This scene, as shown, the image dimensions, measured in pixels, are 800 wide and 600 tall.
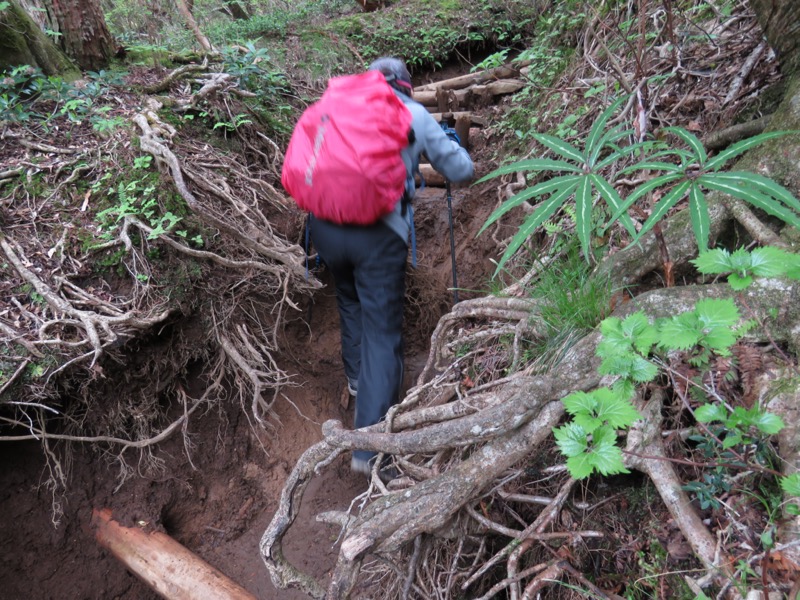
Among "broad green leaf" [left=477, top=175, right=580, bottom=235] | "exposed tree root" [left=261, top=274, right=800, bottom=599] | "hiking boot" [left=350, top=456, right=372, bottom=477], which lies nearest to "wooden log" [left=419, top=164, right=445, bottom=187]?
"hiking boot" [left=350, top=456, right=372, bottom=477]

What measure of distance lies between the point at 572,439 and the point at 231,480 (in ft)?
10.2

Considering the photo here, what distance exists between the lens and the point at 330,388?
12.5 ft

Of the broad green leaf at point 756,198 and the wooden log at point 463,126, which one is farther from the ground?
the broad green leaf at point 756,198

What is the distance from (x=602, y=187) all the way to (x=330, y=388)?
292 cm

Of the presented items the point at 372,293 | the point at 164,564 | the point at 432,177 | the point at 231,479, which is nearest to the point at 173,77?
the point at 432,177

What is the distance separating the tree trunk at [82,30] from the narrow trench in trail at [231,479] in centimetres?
303

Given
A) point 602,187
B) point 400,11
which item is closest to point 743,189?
point 602,187

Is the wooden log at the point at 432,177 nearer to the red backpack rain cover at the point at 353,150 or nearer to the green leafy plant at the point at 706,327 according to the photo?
the red backpack rain cover at the point at 353,150

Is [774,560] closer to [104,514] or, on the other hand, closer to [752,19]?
[752,19]

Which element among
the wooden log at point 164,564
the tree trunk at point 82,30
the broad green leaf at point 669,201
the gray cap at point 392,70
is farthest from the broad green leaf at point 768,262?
the tree trunk at point 82,30

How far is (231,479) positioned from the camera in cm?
355

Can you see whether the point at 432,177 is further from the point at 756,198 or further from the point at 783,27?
the point at 756,198

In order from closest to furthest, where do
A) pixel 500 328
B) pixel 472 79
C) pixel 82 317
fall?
pixel 500 328, pixel 82 317, pixel 472 79

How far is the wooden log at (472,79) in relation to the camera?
5.06 metres
